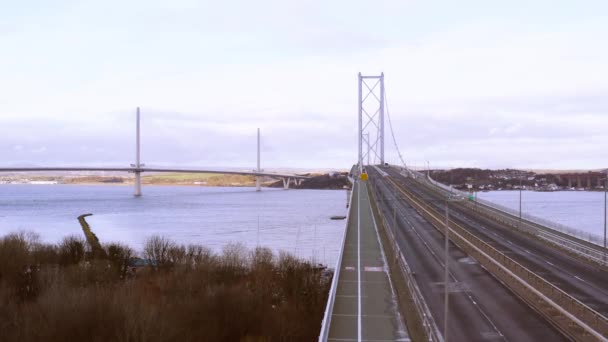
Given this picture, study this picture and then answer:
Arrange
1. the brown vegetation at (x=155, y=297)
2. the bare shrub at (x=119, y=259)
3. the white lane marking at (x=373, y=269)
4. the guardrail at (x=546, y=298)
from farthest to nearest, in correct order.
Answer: the bare shrub at (x=119, y=259), the white lane marking at (x=373, y=269), the brown vegetation at (x=155, y=297), the guardrail at (x=546, y=298)

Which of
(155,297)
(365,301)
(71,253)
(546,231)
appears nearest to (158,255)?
(71,253)

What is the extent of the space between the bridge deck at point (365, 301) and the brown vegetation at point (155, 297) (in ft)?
7.06

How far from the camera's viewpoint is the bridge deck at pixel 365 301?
46.8 ft

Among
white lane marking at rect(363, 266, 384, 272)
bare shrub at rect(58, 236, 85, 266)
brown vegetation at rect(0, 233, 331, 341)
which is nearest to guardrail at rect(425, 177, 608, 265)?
white lane marking at rect(363, 266, 384, 272)

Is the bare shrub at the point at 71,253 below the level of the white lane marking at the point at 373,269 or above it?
below

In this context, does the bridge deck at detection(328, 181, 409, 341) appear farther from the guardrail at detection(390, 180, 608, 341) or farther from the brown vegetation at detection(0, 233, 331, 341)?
the guardrail at detection(390, 180, 608, 341)

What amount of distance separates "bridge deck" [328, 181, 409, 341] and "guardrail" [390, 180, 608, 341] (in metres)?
3.86

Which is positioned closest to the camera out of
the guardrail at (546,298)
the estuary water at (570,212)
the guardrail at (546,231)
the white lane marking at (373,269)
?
the guardrail at (546,298)

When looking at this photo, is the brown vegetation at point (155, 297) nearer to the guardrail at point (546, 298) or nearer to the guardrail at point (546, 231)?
the guardrail at point (546, 298)

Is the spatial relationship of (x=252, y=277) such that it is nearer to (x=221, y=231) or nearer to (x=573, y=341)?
(x=573, y=341)

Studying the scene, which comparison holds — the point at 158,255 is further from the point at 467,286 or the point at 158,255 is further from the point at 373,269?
the point at 467,286

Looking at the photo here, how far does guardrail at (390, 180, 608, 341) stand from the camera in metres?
14.1

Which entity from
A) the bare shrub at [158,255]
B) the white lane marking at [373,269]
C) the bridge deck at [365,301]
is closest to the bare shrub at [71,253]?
the bare shrub at [158,255]

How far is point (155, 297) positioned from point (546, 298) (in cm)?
1356
